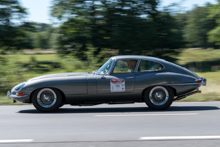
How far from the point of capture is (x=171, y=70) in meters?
7.56

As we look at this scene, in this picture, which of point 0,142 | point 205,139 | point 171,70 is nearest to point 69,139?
point 0,142

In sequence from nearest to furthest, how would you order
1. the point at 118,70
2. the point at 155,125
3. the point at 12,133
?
the point at 12,133 < the point at 155,125 < the point at 118,70

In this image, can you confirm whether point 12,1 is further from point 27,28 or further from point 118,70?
point 118,70

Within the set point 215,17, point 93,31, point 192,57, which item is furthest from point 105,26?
point 192,57

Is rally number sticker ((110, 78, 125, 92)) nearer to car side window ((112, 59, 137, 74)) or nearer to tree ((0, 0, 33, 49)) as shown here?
car side window ((112, 59, 137, 74))

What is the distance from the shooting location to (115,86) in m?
7.29

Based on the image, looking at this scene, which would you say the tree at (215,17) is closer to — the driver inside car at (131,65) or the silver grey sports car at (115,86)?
the silver grey sports car at (115,86)

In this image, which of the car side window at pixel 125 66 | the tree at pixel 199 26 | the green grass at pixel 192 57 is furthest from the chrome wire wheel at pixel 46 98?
the tree at pixel 199 26

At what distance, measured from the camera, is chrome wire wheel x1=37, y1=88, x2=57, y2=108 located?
7.32m

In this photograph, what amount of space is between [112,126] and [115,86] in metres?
1.63

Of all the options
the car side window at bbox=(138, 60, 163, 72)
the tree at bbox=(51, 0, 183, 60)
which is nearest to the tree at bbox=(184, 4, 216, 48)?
the tree at bbox=(51, 0, 183, 60)

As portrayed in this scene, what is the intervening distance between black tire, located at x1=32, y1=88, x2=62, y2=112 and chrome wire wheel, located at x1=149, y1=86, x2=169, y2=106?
87.3 inches

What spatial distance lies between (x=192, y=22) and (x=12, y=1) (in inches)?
2193

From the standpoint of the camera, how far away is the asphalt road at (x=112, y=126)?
4.74m
